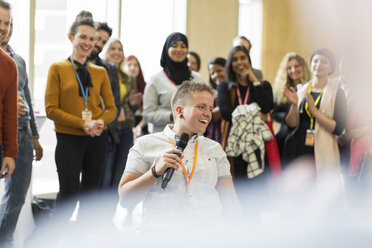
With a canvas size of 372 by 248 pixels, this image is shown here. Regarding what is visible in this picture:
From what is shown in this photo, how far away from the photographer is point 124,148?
14.0ft

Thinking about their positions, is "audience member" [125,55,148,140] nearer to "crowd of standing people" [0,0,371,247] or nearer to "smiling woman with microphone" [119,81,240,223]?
"crowd of standing people" [0,0,371,247]

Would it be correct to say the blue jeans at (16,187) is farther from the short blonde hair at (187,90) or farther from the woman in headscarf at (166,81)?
the short blonde hair at (187,90)

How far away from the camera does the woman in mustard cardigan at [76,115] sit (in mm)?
3270

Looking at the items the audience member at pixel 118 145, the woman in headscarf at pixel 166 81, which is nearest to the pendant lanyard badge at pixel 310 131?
the woman in headscarf at pixel 166 81

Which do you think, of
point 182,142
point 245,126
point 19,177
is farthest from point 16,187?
point 245,126

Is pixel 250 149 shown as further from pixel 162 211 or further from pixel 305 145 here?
pixel 162 211

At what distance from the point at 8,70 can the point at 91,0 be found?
158 inches

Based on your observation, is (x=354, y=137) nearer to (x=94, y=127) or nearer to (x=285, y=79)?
(x=285, y=79)

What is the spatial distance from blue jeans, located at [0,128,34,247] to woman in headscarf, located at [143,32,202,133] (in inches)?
40.3

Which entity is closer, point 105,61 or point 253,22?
point 105,61

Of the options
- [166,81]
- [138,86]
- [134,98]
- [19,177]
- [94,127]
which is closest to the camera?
[19,177]

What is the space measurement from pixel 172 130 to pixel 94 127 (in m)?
1.07

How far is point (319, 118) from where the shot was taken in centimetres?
414

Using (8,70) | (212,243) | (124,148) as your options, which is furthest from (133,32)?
(212,243)
